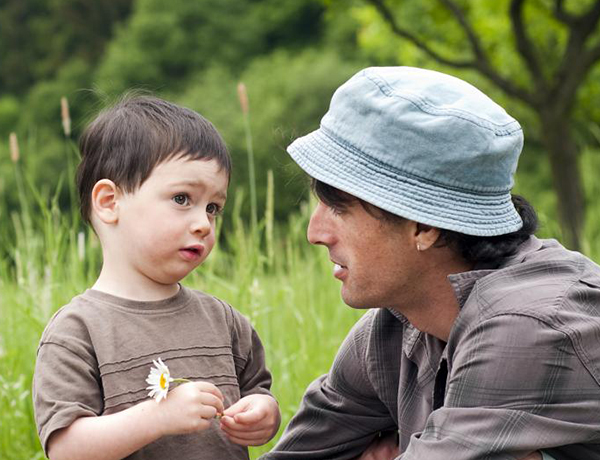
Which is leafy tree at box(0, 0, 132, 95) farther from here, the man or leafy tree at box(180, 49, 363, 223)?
the man

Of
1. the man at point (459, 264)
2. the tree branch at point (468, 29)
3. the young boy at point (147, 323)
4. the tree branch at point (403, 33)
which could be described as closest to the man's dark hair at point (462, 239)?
the man at point (459, 264)

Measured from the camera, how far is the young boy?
1.96 m

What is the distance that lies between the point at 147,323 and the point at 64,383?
204 mm

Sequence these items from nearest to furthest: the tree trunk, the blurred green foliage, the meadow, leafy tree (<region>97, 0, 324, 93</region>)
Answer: the meadow
the tree trunk
the blurred green foliage
leafy tree (<region>97, 0, 324, 93</region>)

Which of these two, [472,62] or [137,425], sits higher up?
[137,425]

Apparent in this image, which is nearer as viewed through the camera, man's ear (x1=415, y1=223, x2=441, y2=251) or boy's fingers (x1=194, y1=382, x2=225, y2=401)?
boy's fingers (x1=194, y1=382, x2=225, y2=401)

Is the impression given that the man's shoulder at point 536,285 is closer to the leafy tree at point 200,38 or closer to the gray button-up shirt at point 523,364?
the gray button-up shirt at point 523,364

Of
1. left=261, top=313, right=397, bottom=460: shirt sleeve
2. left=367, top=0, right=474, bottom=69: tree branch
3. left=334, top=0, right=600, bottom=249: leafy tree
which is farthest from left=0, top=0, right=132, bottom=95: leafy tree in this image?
left=261, top=313, right=397, bottom=460: shirt sleeve

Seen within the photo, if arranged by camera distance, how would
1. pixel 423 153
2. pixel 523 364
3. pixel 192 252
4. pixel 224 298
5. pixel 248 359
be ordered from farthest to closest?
pixel 224 298 < pixel 248 359 < pixel 192 252 < pixel 423 153 < pixel 523 364

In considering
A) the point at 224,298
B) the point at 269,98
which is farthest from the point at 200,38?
the point at 224,298

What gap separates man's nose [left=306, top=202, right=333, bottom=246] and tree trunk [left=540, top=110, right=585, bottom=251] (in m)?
8.39

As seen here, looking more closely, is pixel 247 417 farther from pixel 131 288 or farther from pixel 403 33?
pixel 403 33

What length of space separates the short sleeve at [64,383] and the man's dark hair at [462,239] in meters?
0.55

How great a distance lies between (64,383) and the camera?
1971 mm
